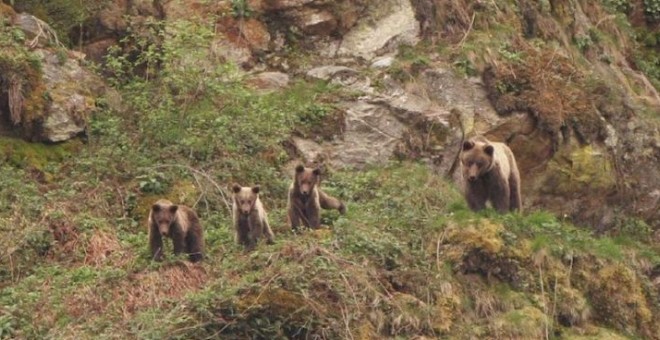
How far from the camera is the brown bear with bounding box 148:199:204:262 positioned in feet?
52.7

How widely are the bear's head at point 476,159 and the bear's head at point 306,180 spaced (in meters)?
1.98

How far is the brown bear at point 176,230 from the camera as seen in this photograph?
1608 cm

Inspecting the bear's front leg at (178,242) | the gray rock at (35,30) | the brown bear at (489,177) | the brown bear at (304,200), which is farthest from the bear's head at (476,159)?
the gray rock at (35,30)

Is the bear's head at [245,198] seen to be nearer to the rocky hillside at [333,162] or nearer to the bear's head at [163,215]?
the rocky hillside at [333,162]

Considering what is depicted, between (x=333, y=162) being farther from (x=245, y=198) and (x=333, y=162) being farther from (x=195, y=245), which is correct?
(x=195, y=245)

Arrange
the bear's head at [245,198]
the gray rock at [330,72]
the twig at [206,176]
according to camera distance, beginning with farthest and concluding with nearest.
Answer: the gray rock at [330,72] → the twig at [206,176] → the bear's head at [245,198]

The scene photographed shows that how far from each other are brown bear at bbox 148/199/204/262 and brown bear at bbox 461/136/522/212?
366 centimetres

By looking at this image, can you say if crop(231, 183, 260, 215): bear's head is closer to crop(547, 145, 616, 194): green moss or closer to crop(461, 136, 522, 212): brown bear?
crop(461, 136, 522, 212): brown bear

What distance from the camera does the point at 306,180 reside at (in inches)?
675

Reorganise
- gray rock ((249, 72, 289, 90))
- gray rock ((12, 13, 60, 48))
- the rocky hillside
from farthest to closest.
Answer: gray rock ((249, 72, 289, 90)), gray rock ((12, 13, 60, 48)), the rocky hillside

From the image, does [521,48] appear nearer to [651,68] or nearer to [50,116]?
[651,68]

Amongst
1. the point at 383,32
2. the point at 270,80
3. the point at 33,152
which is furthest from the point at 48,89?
the point at 383,32

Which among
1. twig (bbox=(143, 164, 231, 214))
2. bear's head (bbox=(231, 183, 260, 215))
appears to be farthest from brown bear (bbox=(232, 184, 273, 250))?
twig (bbox=(143, 164, 231, 214))

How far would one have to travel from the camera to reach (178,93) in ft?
68.1
